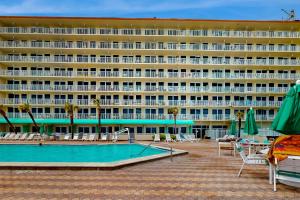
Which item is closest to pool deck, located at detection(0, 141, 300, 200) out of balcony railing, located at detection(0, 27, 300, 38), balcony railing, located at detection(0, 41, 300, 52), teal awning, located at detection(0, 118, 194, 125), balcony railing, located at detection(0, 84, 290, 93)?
teal awning, located at detection(0, 118, 194, 125)

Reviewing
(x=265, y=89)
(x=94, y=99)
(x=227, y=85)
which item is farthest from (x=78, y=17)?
(x=265, y=89)

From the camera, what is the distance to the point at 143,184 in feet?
27.3

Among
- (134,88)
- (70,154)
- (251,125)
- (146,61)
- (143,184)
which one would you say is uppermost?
(146,61)

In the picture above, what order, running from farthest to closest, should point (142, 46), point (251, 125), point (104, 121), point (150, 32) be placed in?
point (142, 46), point (150, 32), point (104, 121), point (251, 125)

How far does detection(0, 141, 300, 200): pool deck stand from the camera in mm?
7132

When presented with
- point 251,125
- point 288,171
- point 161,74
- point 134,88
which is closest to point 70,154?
point 251,125

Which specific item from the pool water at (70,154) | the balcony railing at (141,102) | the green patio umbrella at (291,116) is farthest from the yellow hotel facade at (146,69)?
the green patio umbrella at (291,116)

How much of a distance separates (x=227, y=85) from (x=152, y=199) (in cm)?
3897

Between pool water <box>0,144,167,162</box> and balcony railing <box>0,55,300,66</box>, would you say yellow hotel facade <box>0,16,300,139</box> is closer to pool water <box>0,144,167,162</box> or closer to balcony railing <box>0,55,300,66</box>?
balcony railing <box>0,55,300,66</box>

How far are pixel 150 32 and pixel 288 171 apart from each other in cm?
3755

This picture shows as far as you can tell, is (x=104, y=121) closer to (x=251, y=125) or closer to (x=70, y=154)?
(x=70, y=154)

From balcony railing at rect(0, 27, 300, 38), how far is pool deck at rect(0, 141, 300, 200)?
34438mm

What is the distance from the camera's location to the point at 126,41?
144 feet

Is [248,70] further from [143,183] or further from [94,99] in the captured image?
[143,183]
